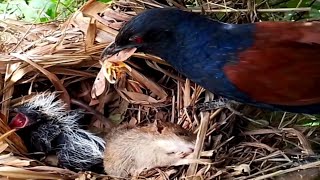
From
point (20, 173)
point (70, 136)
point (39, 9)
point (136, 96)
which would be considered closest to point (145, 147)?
point (136, 96)

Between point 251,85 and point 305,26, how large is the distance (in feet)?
0.88

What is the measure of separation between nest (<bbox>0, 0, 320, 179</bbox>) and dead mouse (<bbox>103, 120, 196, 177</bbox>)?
0.05m

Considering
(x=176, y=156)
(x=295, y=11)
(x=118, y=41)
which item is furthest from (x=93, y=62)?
(x=295, y=11)

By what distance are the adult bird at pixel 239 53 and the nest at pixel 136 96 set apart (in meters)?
0.16

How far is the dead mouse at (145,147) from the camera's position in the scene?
9.79 feet

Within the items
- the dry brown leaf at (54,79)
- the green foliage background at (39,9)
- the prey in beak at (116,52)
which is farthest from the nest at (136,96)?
the green foliage background at (39,9)

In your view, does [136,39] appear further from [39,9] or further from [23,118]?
[39,9]

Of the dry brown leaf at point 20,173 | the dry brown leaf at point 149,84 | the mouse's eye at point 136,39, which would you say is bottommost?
the dry brown leaf at point 20,173

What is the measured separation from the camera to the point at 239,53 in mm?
2863

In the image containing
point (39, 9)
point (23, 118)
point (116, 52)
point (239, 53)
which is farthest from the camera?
point (39, 9)

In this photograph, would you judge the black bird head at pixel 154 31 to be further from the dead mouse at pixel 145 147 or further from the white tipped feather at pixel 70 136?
the white tipped feather at pixel 70 136

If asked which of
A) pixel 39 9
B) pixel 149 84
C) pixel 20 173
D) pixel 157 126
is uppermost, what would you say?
pixel 39 9

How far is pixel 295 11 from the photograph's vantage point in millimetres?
3123

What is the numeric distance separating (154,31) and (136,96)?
0.39 meters
